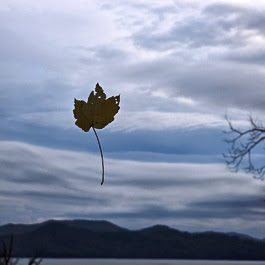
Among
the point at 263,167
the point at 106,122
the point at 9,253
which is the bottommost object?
the point at 9,253

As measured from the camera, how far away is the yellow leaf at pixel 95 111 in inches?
123

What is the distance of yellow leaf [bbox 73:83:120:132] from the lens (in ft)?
10.3

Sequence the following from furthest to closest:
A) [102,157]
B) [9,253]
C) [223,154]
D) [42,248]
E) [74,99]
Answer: [223,154], [42,248], [9,253], [74,99], [102,157]

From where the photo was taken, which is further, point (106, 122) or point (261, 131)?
point (261, 131)

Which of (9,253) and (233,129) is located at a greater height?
(233,129)

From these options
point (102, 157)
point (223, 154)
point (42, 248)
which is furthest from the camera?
point (223, 154)

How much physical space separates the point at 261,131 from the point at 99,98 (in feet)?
65.2

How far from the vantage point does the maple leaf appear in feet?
10.3

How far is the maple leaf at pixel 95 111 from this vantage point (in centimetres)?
313

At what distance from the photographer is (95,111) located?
313cm

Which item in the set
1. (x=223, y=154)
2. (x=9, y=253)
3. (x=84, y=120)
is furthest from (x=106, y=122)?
(x=223, y=154)

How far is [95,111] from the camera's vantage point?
10.3 feet

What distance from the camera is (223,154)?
2222 centimetres

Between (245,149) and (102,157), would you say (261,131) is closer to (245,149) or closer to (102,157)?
(245,149)
